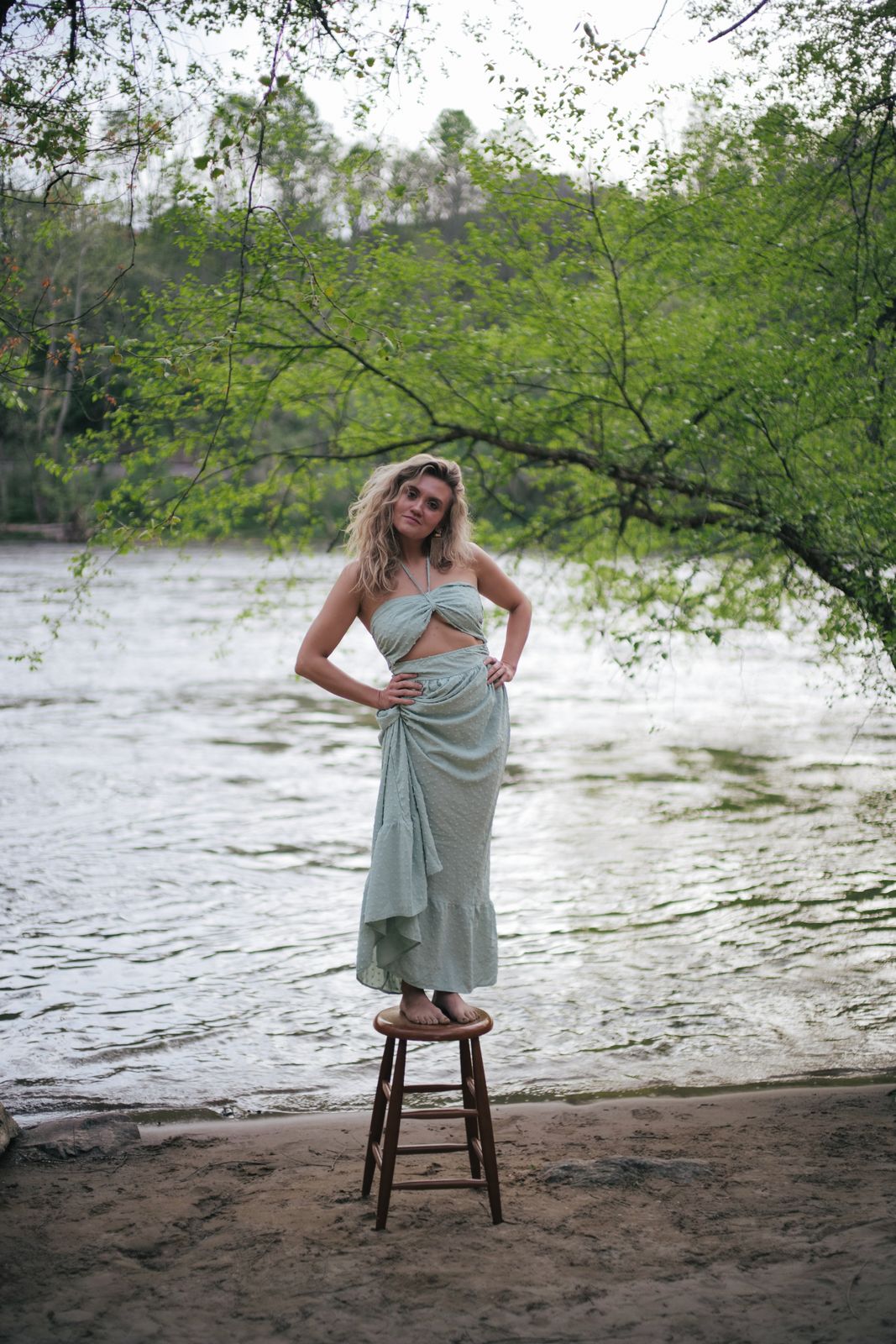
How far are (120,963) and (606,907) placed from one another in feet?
10.7


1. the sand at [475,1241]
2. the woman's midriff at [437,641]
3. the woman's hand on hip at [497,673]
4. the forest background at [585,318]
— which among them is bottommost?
the sand at [475,1241]

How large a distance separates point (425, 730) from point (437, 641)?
0.30 metres

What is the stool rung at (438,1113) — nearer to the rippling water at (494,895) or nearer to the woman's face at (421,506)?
the rippling water at (494,895)

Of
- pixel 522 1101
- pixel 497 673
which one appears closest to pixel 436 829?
pixel 497 673

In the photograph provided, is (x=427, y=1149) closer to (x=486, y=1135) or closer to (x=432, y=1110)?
(x=432, y=1110)

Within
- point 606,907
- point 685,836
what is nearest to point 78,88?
point 606,907

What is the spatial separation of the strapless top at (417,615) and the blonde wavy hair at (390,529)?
9cm

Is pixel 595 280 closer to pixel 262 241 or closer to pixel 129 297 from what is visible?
pixel 262 241

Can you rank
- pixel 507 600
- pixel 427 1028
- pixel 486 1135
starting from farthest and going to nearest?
pixel 507 600 → pixel 486 1135 → pixel 427 1028

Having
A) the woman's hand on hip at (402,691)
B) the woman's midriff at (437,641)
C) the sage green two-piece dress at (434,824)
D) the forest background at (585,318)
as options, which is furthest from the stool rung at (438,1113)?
the forest background at (585,318)

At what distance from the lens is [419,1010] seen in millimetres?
4055

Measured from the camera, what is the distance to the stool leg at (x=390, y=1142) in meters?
4.05

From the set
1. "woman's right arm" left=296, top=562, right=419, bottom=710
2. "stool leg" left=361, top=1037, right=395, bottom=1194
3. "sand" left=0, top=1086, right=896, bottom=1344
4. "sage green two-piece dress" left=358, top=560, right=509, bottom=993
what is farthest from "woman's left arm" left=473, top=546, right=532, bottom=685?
"sand" left=0, top=1086, right=896, bottom=1344

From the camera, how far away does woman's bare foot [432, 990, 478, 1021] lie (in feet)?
13.5
